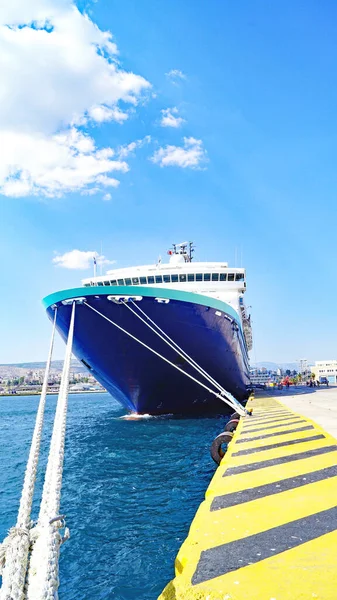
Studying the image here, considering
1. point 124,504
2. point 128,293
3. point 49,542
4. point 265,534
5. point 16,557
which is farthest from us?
point 128,293

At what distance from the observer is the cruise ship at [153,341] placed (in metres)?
15.3

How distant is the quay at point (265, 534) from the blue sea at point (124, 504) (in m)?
1.89

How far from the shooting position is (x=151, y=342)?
1596 cm

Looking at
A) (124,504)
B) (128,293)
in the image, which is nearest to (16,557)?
(124,504)

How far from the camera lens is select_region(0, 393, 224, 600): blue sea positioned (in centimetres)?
523

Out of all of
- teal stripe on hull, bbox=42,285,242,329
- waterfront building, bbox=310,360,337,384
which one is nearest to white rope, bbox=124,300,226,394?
teal stripe on hull, bbox=42,285,242,329

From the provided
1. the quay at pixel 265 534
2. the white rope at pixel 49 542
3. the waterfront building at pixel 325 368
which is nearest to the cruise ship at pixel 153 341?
the quay at pixel 265 534

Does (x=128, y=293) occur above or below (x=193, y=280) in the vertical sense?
below

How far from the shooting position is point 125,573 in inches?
209

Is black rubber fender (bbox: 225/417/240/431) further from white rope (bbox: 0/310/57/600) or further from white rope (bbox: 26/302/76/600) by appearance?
white rope (bbox: 0/310/57/600)

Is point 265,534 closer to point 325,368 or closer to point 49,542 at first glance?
point 49,542

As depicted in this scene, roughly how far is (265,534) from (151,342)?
42.5 ft

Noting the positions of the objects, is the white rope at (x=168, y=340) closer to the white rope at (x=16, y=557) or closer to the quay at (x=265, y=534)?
the quay at (x=265, y=534)

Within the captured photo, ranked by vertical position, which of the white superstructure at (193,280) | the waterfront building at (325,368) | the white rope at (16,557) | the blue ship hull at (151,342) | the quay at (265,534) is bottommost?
the waterfront building at (325,368)
